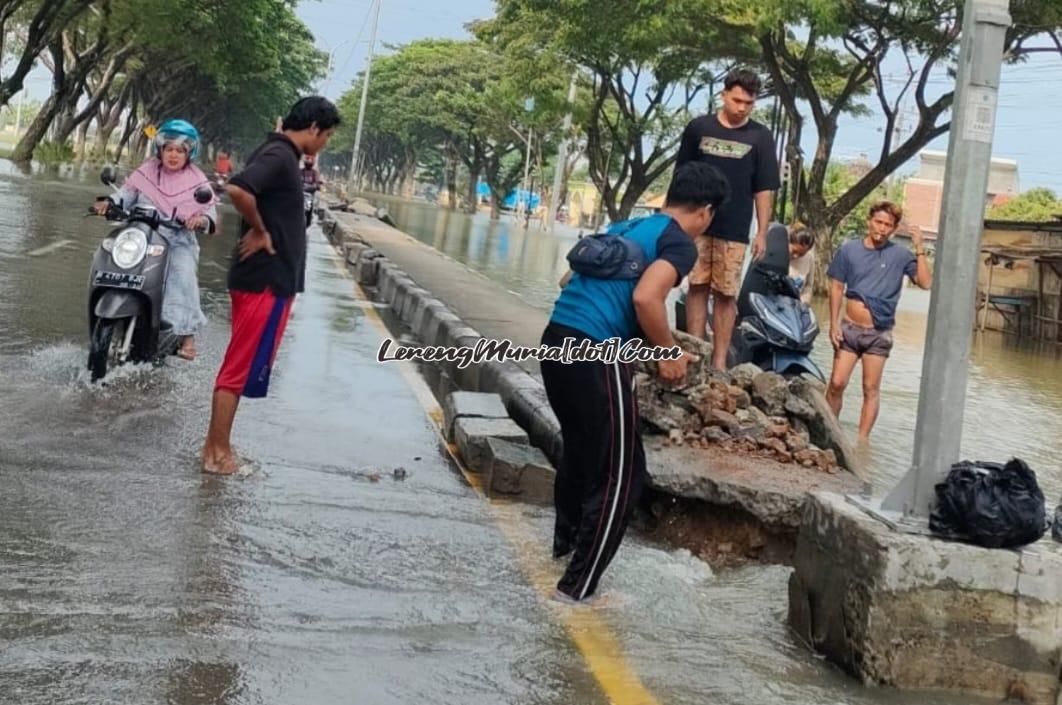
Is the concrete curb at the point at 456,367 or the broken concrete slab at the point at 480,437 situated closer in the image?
the broken concrete slab at the point at 480,437

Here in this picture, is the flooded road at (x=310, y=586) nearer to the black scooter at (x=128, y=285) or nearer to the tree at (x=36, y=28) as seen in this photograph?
the black scooter at (x=128, y=285)

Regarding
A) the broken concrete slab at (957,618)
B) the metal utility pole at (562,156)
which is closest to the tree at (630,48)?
the metal utility pole at (562,156)

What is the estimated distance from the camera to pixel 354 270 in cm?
1688

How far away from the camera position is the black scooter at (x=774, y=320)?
761 cm

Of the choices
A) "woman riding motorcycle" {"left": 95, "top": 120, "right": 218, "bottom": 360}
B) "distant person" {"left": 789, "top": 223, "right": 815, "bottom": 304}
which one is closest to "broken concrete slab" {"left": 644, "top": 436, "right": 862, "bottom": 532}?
"woman riding motorcycle" {"left": 95, "top": 120, "right": 218, "bottom": 360}

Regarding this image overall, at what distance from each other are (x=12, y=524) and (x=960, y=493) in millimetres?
Result: 3297

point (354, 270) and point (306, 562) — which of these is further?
point (354, 270)

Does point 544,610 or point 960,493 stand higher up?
point 960,493

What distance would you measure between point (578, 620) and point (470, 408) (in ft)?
9.15

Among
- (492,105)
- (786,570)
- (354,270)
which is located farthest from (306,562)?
(492,105)

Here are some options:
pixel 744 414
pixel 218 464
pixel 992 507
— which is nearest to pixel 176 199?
pixel 218 464

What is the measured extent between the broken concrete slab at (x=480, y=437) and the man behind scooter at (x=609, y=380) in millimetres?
1703

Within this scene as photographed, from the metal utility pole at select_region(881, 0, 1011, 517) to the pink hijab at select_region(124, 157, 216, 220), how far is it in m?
4.54

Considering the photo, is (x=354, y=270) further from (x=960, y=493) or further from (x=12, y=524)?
(x=960, y=493)
